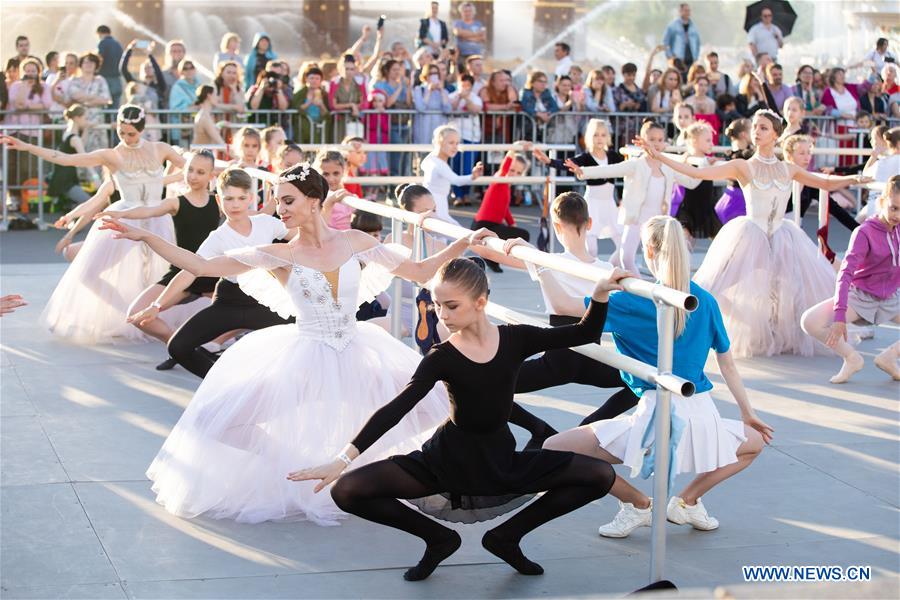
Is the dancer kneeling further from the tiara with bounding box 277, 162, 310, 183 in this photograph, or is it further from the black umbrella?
the black umbrella

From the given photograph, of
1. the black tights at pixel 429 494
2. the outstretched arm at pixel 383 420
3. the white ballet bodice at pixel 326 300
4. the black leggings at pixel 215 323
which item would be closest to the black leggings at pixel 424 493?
the black tights at pixel 429 494

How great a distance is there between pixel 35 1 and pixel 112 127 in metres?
9.77

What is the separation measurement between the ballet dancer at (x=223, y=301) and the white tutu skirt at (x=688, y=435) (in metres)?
3.21

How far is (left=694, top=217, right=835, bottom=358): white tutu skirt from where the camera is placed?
9734mm

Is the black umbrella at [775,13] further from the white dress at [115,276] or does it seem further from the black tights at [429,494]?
the black tights at [429,494]

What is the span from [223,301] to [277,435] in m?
2.64

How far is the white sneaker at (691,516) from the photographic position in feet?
18.6

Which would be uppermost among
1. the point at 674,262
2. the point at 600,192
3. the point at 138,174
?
the point at 138,174

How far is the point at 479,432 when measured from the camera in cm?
496

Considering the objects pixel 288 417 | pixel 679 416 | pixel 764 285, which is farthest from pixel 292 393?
pixel 764 285

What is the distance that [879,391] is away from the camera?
8547mm

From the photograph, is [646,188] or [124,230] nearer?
[124,230]

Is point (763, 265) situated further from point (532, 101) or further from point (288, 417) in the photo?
point (532, 101)

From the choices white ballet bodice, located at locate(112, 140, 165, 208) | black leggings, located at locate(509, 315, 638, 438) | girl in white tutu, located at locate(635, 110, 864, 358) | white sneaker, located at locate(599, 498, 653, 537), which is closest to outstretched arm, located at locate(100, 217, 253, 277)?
black leggings, located at locate(509, 315, 638, 438)
